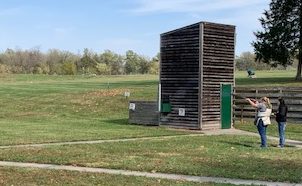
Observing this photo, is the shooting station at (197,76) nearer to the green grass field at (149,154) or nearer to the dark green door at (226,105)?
the dark green door at (226,105)

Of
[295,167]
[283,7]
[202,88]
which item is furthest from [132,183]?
[283,7]

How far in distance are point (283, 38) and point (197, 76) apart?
85.2 ft

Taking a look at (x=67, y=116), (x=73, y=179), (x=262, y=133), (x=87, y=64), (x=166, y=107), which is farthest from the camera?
(x=87, y=64)

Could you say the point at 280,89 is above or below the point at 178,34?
below

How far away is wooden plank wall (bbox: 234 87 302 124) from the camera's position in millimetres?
23250

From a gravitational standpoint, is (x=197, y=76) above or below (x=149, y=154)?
above

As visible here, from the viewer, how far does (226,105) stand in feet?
78.5

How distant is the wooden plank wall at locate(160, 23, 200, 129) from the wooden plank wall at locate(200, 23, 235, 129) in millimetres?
335

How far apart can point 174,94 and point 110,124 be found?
340 cm

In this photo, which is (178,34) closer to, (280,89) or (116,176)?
(280,89)

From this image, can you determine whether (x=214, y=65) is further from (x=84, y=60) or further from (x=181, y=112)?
(x=84, y=60)

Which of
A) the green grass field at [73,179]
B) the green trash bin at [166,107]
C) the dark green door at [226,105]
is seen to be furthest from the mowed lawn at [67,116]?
the green grass field at [73,179]

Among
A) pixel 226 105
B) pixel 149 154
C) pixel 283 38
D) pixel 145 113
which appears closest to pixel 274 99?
pixel 226 105

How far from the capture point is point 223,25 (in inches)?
913
